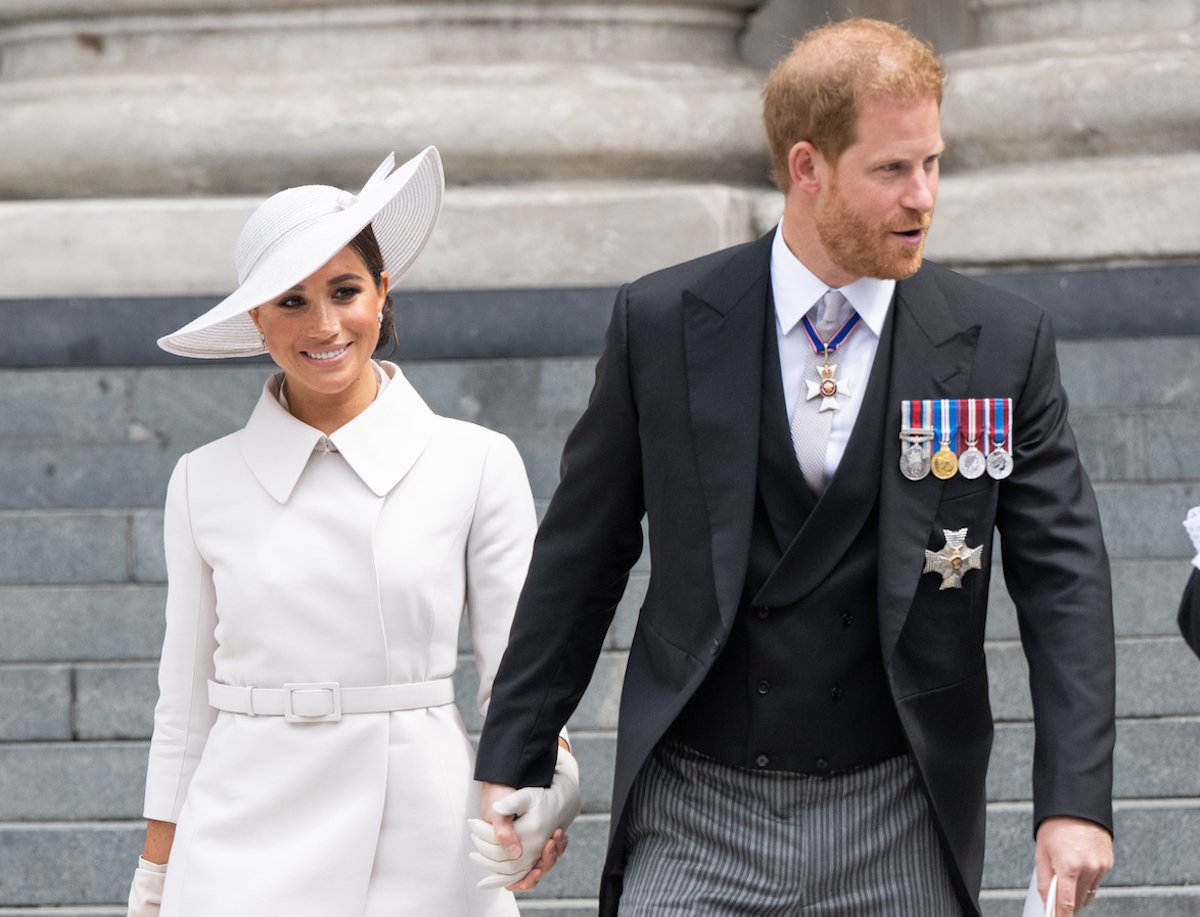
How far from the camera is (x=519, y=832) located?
3291 mm

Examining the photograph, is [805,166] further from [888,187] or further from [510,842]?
[510,842]

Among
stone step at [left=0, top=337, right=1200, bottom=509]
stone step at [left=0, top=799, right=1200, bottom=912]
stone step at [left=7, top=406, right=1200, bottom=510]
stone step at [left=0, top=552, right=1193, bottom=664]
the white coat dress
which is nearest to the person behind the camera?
the white coat dress

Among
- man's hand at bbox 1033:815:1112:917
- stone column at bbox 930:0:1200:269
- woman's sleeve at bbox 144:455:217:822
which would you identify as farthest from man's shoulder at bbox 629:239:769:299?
stone column at bbox 930:0:1200:269

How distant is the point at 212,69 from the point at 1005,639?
343 centimetres

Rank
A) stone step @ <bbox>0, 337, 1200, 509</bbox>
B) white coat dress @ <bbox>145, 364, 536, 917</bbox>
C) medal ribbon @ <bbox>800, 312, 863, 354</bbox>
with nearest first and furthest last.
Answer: medal ribbon @ <bbox>800, 312, 863, 354</bbox> → white coat dress @ <bbox>145, 364, 536, 917</bbox> → stone step @ <bbox>0, 337, 1200, 509</bbox>

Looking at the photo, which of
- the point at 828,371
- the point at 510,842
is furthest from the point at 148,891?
the point at 828,371

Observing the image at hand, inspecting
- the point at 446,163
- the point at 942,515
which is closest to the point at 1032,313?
the point at 942,515

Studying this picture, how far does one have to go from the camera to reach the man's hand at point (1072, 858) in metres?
2.93

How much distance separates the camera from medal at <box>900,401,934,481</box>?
10.1 ft

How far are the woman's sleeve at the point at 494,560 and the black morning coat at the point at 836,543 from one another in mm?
123

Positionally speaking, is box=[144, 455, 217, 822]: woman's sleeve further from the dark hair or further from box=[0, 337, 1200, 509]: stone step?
box=[0, 337, 1200, 509]: stone step

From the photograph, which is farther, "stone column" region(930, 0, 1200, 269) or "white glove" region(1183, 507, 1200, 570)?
"stone column" region(930, 0, 1200, 269)

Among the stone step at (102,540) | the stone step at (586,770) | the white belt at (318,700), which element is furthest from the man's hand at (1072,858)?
the stone step at (102,540)

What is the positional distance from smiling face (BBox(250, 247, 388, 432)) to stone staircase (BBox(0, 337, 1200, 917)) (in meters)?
2.02
